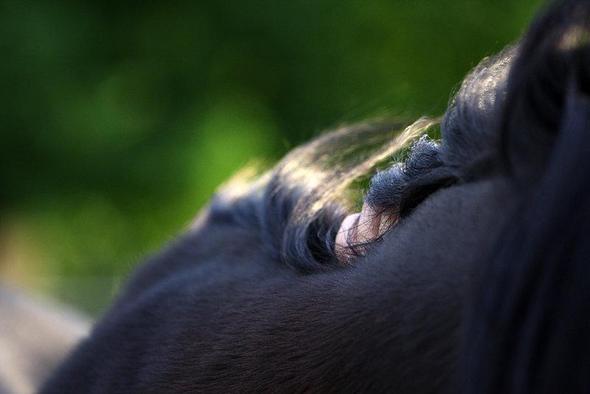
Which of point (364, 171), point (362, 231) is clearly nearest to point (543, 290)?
point (362, 231)

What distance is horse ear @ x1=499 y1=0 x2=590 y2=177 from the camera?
56 cm

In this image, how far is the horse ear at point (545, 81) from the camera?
0.56m

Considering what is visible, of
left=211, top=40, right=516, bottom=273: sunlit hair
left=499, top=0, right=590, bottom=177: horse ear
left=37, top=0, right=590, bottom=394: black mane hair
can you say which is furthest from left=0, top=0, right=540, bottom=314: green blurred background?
left=499, top=0, right=590, bottom=177: horse ear

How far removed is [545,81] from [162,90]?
494 centimetres

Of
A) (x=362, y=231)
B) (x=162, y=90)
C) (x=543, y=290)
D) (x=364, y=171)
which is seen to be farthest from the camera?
(x=162, y=90)

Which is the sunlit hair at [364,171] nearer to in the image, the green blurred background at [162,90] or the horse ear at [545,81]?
the horse ear at [545,81]

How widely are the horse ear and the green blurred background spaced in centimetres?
444

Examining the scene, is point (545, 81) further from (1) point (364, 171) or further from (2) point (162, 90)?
(2) point (162, 90)

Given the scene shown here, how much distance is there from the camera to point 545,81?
58 centimetres

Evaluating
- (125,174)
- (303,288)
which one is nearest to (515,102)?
(303,288)

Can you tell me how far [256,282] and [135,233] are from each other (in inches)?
189

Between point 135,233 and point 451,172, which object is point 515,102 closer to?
point 451,172

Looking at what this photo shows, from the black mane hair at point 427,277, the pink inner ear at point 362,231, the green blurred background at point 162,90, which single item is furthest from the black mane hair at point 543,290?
the green blurred background at point 162,90

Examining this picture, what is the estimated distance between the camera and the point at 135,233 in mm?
5562
